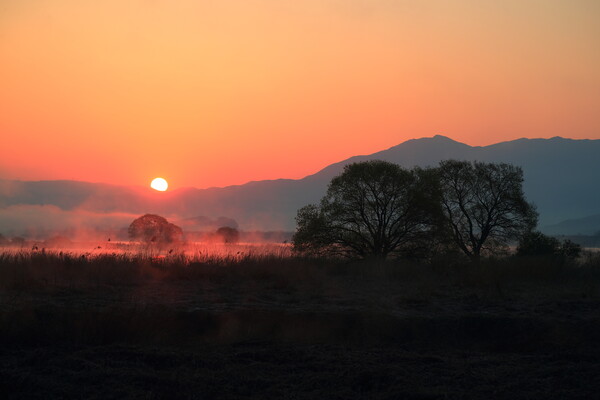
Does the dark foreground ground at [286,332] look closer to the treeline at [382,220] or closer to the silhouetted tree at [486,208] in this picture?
the treeline at [382,220]

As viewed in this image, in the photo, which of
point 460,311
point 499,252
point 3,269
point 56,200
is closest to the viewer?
point 460,311

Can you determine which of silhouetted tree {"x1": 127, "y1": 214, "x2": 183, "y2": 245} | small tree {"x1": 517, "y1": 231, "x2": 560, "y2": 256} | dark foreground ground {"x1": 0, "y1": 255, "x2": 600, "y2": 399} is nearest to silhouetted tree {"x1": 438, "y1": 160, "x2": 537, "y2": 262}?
small tree {"x1": 517, "y1": 231, "x2": 560, "y2": 256}

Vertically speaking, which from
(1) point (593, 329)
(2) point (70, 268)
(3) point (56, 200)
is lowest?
(1) point (593, 329)

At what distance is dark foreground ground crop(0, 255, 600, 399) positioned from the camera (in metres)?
7.45

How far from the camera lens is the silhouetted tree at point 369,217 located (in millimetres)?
29625

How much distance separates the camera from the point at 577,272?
20.7 m

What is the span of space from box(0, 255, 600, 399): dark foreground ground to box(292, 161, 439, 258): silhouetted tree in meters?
10.0

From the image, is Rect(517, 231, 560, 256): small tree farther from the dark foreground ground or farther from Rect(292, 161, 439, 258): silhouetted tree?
the dark foreground ground

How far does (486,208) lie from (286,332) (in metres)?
26.9

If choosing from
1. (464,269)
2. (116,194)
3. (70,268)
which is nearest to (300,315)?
(70,268)

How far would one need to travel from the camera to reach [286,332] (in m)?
10.9

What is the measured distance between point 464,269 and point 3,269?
14.5m

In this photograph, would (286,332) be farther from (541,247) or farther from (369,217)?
(541,247)

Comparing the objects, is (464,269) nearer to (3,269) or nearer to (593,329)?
(593,329)
